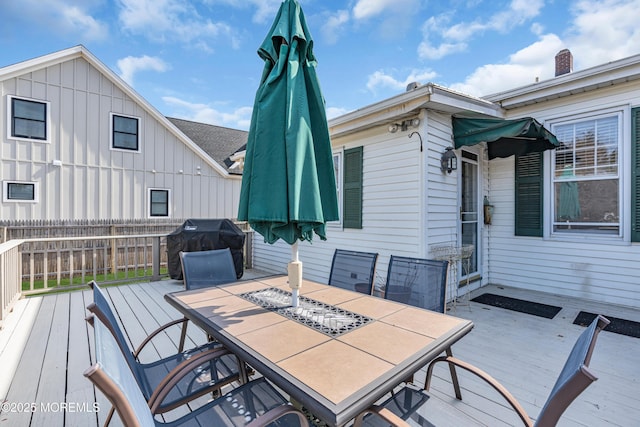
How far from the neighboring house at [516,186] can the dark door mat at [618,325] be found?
2.45 feet

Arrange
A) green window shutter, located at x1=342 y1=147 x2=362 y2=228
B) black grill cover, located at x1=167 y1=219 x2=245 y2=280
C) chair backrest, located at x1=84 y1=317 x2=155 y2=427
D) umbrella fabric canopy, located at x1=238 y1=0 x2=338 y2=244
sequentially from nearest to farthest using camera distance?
chair backrest, located at x1=84 y1=317 x2=155 y2=427, umbrella fabric canopy, located at x1=238 y1=0 x2=338 y2=244, green window shutter, located at x1=342 y1=147 x2=362 y2=228, black grill cover, located at x1=167 y1=219 x2=245 y2=280

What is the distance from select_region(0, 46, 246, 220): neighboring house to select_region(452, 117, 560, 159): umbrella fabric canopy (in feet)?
28.5

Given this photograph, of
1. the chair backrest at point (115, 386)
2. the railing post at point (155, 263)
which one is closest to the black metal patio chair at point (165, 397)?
the chair backrest at point (115, 386)

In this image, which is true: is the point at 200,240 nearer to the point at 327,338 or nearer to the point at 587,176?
the point at 327,338

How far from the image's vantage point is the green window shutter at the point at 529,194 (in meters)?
4.84

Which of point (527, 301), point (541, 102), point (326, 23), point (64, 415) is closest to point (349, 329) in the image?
point (64, 415)

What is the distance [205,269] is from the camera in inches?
113

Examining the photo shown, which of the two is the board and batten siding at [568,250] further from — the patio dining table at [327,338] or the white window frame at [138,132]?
the white window frame at [138,132]

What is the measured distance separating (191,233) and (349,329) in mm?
4933

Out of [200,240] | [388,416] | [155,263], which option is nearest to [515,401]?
[388,416]

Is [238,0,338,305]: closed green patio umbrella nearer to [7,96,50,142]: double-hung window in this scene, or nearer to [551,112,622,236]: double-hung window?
[551,112,622,236]: double-hung window

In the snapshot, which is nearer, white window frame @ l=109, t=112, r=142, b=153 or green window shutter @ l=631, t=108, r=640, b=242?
green window shutter @ l=631, t=108, r=640, b=242

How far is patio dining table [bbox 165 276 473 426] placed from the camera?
3.61 ft

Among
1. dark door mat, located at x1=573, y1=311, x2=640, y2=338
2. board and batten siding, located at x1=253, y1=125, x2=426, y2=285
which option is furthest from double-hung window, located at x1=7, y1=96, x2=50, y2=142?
dark door mat, located at x1=573, y1=311, x2=640, y2=338
